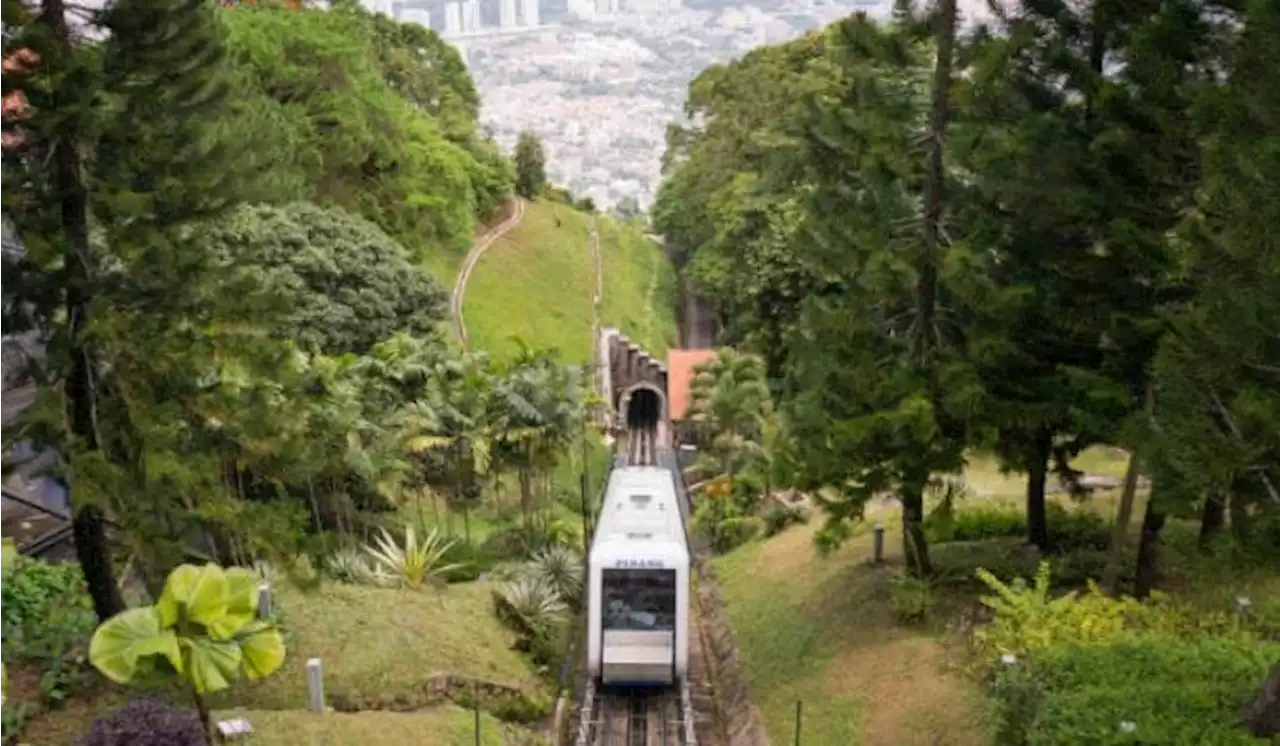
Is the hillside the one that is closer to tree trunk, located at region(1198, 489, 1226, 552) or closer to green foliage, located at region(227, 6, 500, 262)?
green foliage, located at region(227, 6, 500, 262)

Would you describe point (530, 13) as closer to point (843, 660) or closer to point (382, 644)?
point (382, 644)

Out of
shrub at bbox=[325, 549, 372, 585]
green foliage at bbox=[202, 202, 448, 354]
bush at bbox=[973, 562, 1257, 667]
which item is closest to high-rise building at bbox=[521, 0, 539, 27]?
green foliage at bbox=[202, 202, 448, 354]

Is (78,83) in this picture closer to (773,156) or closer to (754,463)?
(754,463)

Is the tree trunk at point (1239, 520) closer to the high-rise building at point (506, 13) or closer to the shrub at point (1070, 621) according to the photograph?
the shrub at point (1070, 621)

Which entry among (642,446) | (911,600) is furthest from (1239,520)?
(642,446)

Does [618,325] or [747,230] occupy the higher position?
[747,230]

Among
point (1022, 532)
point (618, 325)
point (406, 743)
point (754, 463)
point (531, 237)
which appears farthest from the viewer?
point (531, 237)

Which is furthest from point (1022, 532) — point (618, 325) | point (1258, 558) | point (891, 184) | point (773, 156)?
point (618, 325)
